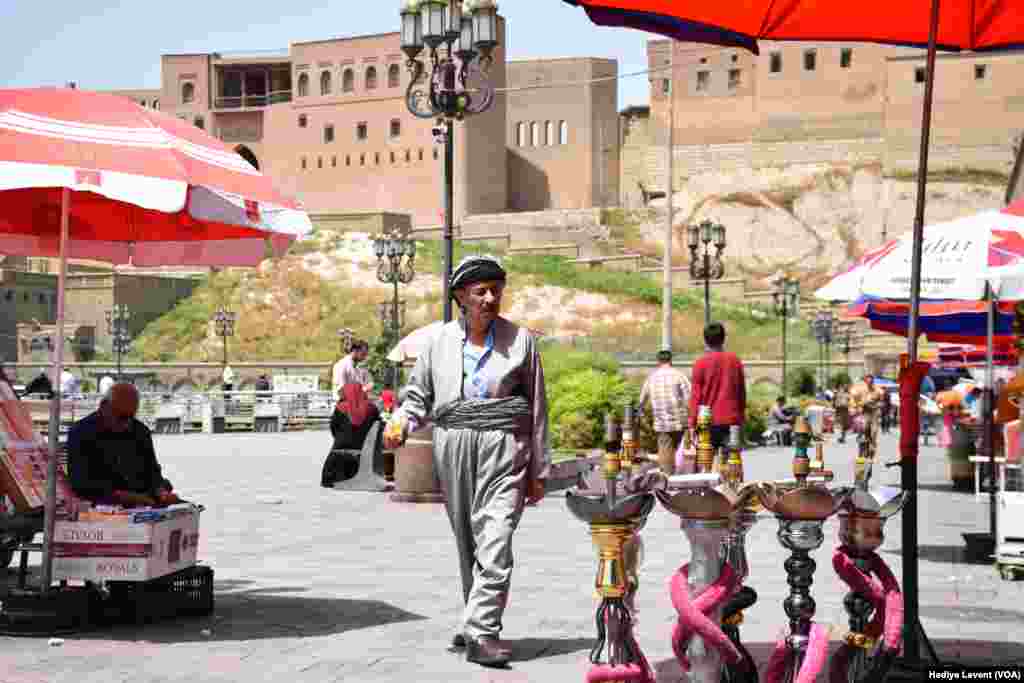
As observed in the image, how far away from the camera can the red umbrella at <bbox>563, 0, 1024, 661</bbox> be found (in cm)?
571

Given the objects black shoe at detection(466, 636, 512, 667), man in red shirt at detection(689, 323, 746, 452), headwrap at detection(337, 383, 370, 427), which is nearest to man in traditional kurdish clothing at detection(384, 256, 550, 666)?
black shoe at detection(466, 636, 512, 667)

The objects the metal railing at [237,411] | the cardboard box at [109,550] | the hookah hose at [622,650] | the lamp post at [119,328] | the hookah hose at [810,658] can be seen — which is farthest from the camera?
the lamp post at [119,328]

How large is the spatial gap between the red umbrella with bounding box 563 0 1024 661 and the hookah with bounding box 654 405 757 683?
889 mm

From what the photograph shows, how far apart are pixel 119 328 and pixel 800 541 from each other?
4983 cm

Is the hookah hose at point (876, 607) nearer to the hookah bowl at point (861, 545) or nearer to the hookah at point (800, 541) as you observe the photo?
the hookah bowl at point (861, 545)

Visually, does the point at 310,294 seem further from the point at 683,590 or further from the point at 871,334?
the point at 683,590

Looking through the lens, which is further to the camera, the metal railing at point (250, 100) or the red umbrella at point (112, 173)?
the metal railing at point (250, 100)

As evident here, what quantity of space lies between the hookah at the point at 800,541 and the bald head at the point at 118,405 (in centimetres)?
339

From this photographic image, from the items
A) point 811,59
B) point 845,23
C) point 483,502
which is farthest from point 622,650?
point 811,59

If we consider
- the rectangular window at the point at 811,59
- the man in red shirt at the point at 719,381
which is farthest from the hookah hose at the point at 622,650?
the rectangular window at the point at 811,59

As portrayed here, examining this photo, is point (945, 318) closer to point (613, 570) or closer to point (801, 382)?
point (613, 570)

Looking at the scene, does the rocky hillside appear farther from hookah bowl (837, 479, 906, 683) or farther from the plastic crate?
hookah bowl (837, 479, 906, 683)

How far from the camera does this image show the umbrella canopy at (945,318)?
12.7 m

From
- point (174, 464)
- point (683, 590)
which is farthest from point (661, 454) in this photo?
point (683, 590)
